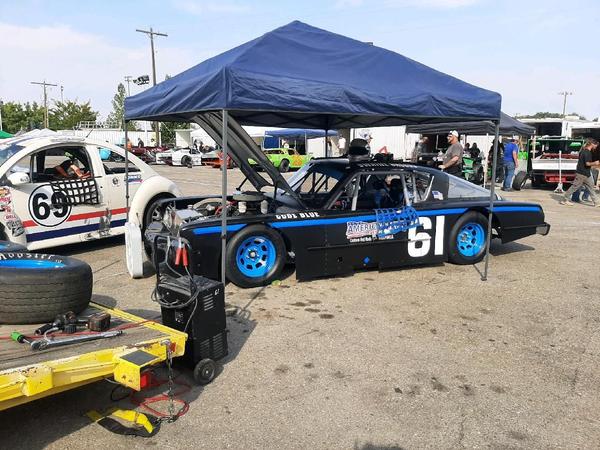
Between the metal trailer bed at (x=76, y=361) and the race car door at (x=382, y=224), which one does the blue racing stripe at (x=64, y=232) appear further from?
the metal trailer bed at (x=76, y=361)

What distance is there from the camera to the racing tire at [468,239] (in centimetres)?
662

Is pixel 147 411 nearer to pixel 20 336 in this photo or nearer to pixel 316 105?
pixel 20 336

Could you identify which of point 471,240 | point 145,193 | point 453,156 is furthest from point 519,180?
point 145,193

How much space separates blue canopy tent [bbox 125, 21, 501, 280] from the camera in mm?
4703

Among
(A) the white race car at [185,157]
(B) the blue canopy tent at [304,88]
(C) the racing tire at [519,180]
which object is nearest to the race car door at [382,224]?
(B) the blue canopy tent at [304,88]

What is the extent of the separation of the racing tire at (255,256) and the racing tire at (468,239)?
2433 millimetres

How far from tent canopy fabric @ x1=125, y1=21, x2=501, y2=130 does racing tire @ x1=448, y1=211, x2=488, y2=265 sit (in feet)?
4.63

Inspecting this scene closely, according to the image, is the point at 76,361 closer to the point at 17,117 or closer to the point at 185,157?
the point at 185,157

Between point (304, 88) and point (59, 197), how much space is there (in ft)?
13.1

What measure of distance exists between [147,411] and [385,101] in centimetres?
392

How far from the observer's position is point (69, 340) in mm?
2965

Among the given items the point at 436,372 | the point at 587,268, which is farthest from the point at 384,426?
the point at 587,268

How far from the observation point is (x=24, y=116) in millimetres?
62719

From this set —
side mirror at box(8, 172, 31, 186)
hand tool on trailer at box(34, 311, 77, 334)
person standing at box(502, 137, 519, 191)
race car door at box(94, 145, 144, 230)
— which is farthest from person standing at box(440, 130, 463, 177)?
hand tool on trailer at box(34, 311, 77, 334)
